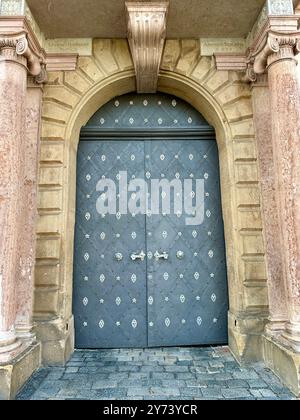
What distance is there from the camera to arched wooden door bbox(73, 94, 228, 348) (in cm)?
391

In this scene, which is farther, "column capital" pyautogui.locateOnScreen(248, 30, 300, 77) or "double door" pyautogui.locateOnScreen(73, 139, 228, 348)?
"double door" pyautogui.locateOnScreen(73, 139, 228, 348)

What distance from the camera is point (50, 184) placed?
146 inches

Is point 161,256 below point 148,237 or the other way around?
below

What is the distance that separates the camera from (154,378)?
9.71ft

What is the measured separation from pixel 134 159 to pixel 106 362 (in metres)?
2.53

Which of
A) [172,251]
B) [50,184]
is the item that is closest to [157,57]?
[50,184]

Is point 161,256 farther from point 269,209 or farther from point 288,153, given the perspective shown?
point 288,153

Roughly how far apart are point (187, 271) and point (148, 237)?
2.20 feet

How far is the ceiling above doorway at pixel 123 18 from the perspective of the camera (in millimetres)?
3430

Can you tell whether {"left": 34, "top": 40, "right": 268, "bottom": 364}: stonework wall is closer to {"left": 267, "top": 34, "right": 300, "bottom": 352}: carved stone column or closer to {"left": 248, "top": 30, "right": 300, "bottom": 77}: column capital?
{"left": 267, "top": 34, "right": 300, "bottom": 352}: carved stone column

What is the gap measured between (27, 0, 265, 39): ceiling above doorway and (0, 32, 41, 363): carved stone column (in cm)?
67

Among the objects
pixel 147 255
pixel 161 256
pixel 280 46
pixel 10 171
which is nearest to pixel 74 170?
pixel 10 171

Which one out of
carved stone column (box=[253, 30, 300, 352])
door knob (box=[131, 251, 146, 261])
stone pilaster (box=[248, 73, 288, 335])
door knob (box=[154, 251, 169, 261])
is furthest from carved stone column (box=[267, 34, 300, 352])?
door knob (box=[131, 251, 146, 261])

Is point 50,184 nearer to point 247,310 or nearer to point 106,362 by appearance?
point 106,362
